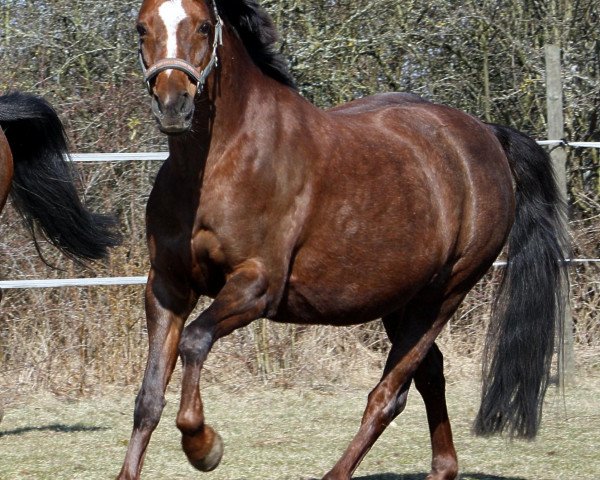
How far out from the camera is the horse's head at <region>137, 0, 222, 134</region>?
3516 mm

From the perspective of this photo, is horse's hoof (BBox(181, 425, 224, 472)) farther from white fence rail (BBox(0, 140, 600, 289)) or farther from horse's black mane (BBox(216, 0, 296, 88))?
white fence rail (BBox(0, 140, 600, 289))

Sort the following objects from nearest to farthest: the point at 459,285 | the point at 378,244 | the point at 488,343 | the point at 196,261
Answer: the point at 196,261 < the point at 378,244 < the point at 459,285 < the point at 488,343

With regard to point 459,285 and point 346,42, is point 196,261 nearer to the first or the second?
point 459,285

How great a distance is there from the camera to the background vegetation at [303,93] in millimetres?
7598

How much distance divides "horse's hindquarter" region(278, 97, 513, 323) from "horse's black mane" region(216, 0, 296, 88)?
1.06 ft

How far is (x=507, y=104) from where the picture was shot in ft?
32.0

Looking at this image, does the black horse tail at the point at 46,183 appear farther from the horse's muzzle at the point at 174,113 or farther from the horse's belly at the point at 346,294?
the horse's muzzle at the point at 174,113

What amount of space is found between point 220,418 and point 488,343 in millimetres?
2025

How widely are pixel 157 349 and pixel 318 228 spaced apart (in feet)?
2.41

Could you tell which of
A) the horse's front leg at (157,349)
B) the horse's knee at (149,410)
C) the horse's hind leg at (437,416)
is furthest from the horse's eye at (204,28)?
the horse's hind leg at (437,416)

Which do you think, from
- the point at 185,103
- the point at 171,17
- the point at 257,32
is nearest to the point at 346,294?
the point at 257,32

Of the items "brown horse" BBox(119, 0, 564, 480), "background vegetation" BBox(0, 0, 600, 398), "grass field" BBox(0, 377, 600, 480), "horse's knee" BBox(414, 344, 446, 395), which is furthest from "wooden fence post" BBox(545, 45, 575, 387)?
"horse's knee" BBox(414, 344, 446, 395)

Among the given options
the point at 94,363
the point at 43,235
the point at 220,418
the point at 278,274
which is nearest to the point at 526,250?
the point at 278,274

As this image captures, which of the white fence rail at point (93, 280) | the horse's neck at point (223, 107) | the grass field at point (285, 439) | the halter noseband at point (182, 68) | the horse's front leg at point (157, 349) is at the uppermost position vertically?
the halter noseband at point (182, 68)
